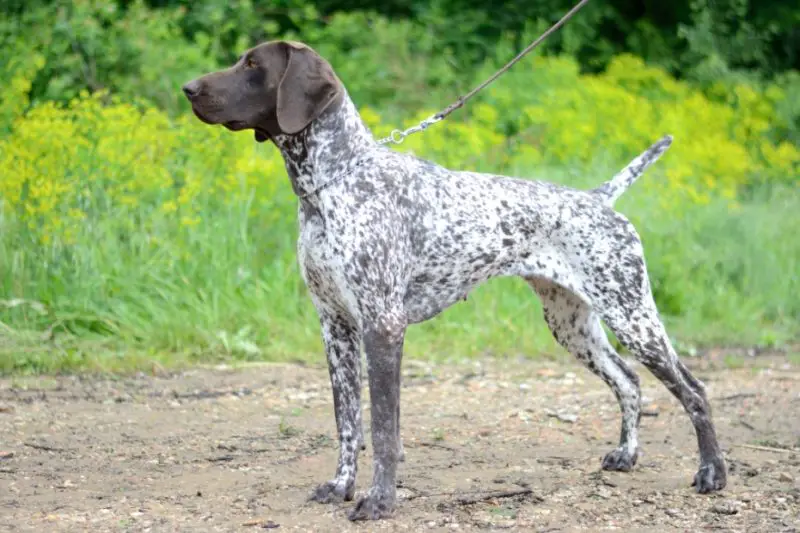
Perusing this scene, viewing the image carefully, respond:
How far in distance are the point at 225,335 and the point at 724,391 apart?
310 cm

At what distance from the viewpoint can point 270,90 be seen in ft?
15.0

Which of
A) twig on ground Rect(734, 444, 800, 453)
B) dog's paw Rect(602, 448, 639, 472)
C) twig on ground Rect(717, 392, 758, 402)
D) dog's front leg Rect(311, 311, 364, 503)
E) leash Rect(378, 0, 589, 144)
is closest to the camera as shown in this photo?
dog's front leg Rect(311, 311, 364, 503)

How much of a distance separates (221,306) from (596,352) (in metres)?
3.03

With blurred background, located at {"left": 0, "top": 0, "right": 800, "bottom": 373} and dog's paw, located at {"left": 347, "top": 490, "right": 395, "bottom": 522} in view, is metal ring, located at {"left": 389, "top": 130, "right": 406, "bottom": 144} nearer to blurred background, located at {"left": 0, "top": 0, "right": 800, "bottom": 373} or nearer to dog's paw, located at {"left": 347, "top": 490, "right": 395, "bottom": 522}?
dog's paw, located at {"left": 347, "top": 490, "right": 395, "bottom": 522}

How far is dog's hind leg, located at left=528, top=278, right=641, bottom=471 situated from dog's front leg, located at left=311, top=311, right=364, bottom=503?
39.7 inches

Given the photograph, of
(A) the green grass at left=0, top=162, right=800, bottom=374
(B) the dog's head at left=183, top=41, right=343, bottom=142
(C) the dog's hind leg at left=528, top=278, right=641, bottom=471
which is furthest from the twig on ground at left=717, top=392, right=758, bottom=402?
(B) the dog's head at left=183, top=41, right=343, bottom=142

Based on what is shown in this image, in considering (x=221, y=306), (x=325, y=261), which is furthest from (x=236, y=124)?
(x=221, y=306)

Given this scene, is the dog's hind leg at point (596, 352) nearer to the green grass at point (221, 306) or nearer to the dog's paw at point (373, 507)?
the dog's paw at point (373, 507)

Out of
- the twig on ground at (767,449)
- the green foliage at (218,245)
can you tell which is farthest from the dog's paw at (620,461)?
the green foliage at (218,245)

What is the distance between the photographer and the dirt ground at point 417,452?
4691 millimetres

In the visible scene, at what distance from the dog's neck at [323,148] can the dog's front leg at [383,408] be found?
1.95 feet

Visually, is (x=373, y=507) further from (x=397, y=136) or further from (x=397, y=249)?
(x=397, y=136)

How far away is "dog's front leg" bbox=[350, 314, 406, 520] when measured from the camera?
4617mm

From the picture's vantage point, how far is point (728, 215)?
9672 mm
